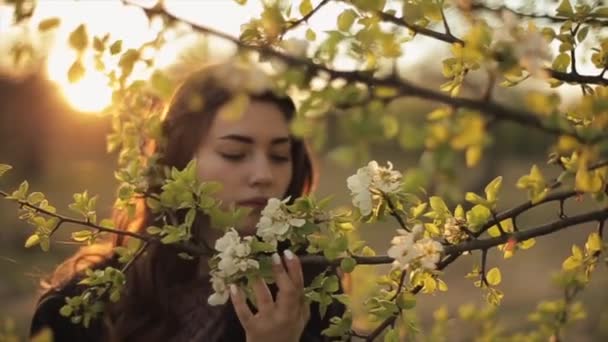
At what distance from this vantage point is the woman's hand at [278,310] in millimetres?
1316

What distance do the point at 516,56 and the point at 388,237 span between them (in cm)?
1102

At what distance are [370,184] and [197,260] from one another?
36.8 inches

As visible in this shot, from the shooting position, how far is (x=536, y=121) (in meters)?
0.68

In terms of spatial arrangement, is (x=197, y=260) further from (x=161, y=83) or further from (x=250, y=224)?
(x=161, y=83)

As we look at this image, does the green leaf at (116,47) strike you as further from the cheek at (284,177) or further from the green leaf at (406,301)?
the cheek at (284,177)

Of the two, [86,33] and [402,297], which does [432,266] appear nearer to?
[402,297]

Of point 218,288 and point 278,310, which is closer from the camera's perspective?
point 218,288

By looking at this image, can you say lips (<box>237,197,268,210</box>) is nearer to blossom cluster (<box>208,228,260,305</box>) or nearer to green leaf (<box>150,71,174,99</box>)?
blossom cluster (<box>208,228,260,305</box>)

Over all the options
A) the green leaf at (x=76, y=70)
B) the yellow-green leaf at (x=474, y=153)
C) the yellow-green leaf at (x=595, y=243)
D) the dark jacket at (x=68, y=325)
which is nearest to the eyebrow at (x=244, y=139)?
the dark jacket at (x=68, y=325)

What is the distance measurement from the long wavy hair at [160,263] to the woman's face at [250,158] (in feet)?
0.16

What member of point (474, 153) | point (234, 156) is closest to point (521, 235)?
point (474, 153)

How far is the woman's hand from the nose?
1.28ft

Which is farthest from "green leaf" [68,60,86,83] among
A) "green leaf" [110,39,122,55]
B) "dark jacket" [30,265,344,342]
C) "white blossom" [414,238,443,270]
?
"dark jacket" [30,265,344,342]

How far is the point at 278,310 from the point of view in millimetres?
1435
